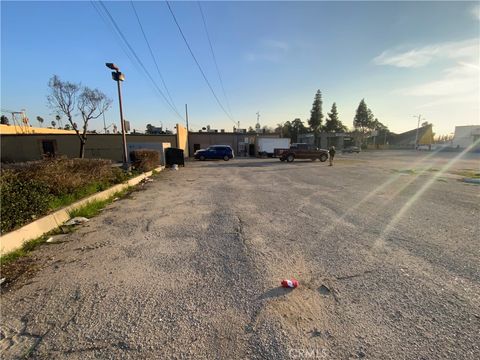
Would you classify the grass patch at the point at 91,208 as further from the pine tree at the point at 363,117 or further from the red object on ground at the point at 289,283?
the pine tree at the point at 363,117

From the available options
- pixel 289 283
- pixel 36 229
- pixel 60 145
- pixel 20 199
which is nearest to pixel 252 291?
pixel 289 283

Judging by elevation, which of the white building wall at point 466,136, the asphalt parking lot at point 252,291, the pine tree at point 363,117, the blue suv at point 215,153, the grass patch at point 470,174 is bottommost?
the grass patch at point 470,174

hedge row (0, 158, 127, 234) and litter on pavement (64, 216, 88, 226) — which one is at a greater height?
hedge row (0, 158, 127, 234)

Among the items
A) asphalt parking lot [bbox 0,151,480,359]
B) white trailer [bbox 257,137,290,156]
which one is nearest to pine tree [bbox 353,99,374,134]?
white trailer [bbox 257,137,290,156]

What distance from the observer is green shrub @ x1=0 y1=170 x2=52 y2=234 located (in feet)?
13.8

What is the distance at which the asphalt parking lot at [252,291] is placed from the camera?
2148mm

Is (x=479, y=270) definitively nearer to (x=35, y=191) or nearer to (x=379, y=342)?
→ (x=379, y=342)

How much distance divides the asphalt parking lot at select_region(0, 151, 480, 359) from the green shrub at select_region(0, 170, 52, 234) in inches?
31.8

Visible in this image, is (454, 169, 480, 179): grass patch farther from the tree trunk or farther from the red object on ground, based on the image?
the tree trunk

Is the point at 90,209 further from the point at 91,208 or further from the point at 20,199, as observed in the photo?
the point at 20,199

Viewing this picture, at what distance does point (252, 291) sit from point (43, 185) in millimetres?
5701

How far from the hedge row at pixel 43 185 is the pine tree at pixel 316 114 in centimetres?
8387

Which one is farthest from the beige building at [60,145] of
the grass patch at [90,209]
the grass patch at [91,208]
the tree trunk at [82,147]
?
the grass patch at [90,209]

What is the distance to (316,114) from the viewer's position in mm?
84125
